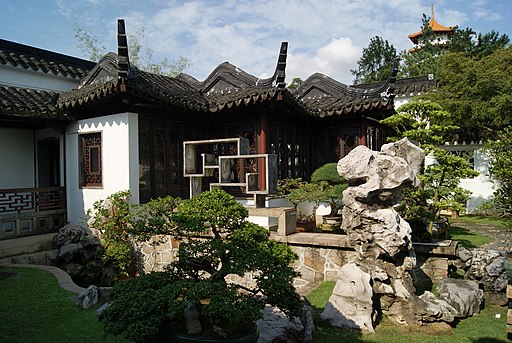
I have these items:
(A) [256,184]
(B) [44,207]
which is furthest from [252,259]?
(B) [44,207]

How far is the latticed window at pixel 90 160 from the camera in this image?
8906 mm

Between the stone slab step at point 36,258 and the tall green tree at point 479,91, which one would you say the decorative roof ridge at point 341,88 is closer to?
the tall green tree at point 479,91

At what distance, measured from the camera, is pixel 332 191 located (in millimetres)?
8719

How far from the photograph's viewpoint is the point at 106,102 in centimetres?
838

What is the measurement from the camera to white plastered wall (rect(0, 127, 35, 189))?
32.1 ft

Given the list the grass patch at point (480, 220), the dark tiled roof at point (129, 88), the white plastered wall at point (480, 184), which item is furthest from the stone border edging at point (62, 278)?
the white plastered wall at point (480, 184)

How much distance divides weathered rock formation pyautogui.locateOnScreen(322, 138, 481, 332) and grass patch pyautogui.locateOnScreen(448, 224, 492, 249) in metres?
3.55

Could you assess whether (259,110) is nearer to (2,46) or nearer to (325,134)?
(325,134)

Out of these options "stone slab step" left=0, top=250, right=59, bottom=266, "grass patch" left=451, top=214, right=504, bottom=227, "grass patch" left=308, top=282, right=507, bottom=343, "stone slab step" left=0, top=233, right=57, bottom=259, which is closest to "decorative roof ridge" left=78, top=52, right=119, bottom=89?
"stone slab step" left=0, top=233, right=57, bottom=259

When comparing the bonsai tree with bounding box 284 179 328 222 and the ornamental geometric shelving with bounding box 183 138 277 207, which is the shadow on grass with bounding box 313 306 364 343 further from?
the bonsai tree with bounding box 284 179 328 222

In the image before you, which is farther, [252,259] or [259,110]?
[259,110]

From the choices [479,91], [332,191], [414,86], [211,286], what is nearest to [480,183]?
[479,91]

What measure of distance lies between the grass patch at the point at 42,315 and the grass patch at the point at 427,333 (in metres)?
2.68

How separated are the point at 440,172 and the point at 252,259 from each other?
5521mm
